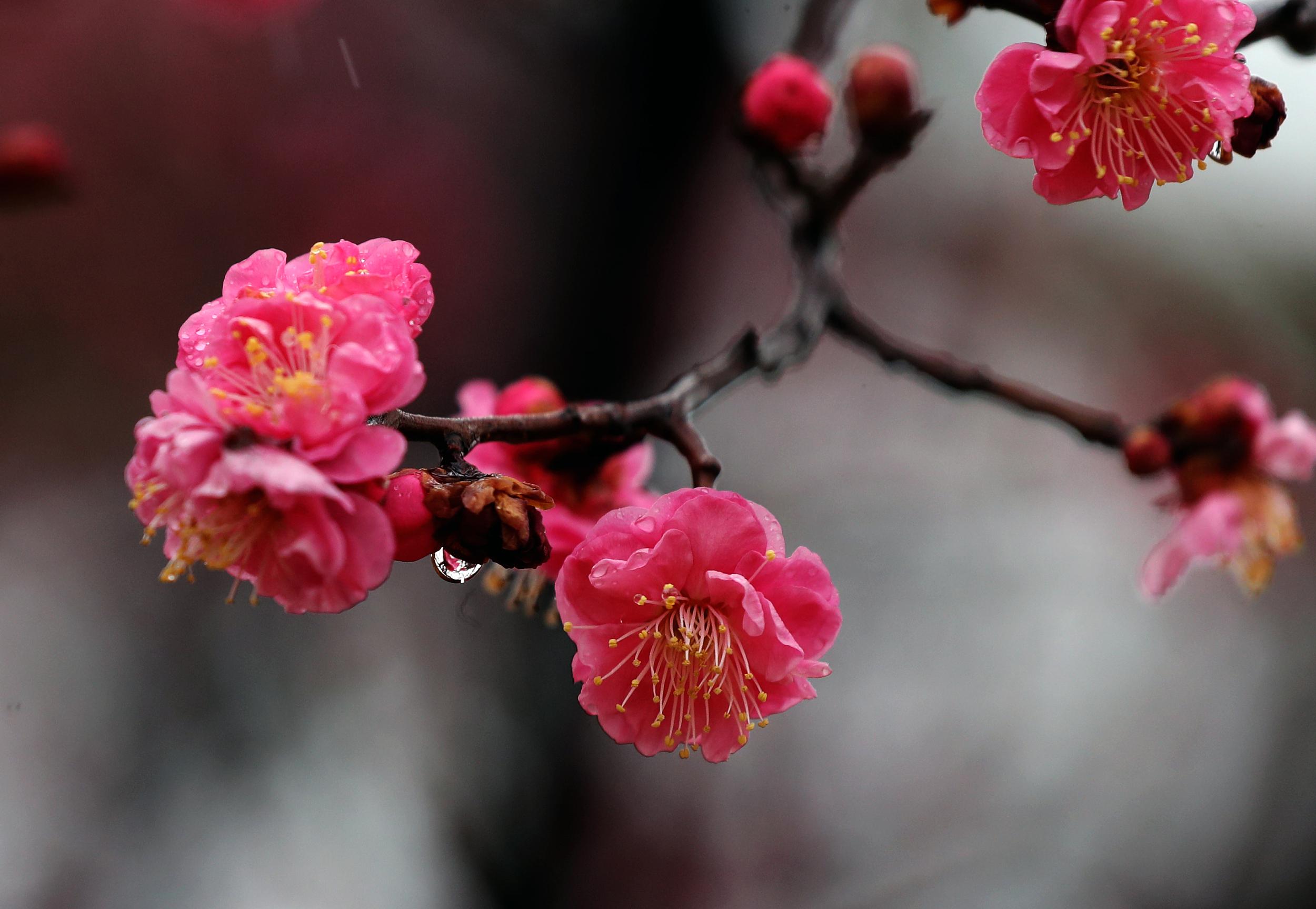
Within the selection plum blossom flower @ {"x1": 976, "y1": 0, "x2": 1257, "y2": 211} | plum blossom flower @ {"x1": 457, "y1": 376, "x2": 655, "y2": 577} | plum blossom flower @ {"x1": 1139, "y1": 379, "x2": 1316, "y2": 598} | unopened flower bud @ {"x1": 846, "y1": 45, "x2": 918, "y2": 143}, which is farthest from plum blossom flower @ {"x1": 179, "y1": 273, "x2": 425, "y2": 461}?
plum blossom flower @ {"x1": 1139, "y1": 379, "x2": 1316, "y2": 598}

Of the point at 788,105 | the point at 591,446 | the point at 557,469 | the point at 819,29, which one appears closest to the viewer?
the point at 591,446

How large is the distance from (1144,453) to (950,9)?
0.68m

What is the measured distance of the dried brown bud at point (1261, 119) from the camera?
0.70 m

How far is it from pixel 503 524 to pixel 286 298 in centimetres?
23

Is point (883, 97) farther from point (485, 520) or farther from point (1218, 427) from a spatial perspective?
point (485, 520)

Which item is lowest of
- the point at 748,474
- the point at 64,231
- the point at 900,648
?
the point at 900,648

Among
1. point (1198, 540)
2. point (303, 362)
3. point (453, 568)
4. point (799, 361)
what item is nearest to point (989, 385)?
point (799, 361)

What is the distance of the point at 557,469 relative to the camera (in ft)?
3.34

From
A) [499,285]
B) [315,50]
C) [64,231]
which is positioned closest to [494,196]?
[499,285]

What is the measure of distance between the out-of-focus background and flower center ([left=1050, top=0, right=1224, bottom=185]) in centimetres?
65

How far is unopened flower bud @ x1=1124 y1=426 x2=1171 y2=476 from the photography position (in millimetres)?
1185

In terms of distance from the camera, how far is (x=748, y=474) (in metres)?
2.79

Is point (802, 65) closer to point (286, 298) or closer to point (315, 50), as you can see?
point (286, 298)

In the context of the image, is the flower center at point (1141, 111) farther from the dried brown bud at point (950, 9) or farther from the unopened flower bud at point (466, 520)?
the unopened flower bud at point (466, 520)
